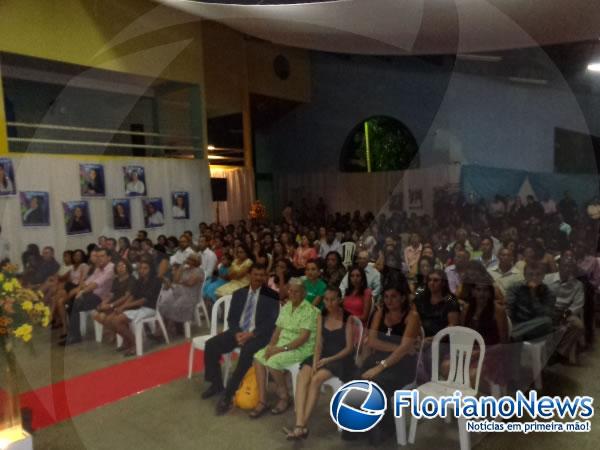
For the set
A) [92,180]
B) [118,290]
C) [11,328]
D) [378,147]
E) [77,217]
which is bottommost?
[118,290]

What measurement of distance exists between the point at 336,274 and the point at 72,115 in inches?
256

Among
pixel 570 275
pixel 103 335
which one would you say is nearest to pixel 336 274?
pixel 570 275

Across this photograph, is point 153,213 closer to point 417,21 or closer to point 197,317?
point 197,317

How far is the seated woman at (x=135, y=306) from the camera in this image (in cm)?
456

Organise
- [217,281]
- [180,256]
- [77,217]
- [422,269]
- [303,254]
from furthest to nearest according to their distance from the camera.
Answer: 1. [77,217]
2. [303,254]
3. [180,256]
4. [217,281]
5. [422,269]

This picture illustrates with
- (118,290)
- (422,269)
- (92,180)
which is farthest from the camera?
(92,180)

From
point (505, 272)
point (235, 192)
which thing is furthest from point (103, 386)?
point (235, 192)

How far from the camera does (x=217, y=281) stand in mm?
5496

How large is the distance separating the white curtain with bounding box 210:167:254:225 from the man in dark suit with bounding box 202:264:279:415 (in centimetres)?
721

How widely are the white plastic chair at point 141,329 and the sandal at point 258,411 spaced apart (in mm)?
1786

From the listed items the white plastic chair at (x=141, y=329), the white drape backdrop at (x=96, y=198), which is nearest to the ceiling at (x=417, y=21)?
the white drape backdrop at (x=96, y=198)

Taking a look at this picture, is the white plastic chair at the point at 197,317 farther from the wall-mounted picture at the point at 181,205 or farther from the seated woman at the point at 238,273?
the wall-mounted picture at the point at 181,205

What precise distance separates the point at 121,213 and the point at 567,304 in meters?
6.63

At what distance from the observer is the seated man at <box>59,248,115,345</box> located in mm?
5125
